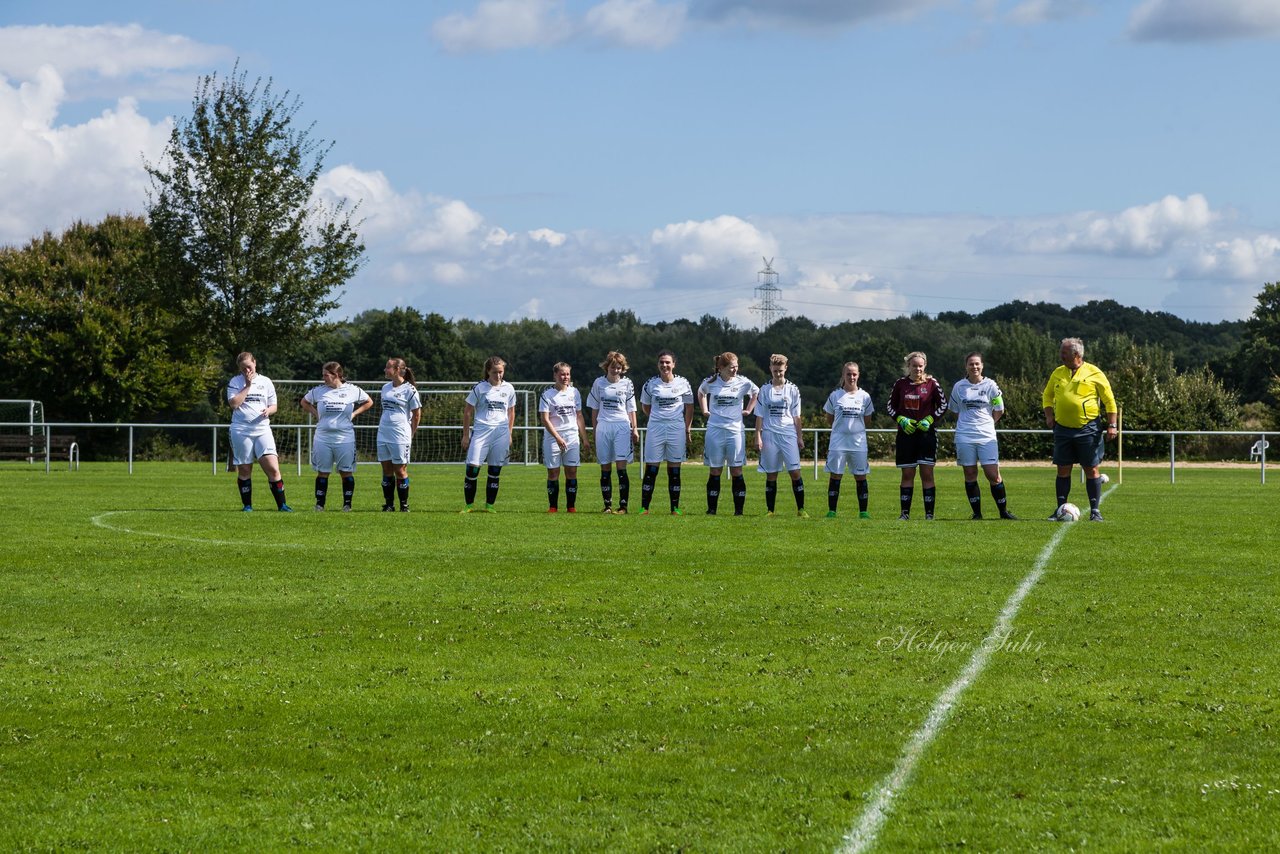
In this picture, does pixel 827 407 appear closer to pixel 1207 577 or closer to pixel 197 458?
pixel 1207 577

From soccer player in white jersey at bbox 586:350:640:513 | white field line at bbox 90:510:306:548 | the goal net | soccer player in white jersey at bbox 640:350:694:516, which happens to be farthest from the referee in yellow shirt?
the goal net

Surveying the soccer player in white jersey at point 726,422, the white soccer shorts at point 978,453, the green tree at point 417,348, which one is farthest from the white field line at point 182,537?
the green tree at point 417,348

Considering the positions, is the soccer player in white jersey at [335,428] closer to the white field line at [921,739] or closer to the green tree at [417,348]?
the white field line at [921,739]

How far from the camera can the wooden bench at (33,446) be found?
32438mm

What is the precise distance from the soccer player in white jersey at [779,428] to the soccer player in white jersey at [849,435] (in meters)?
0.38

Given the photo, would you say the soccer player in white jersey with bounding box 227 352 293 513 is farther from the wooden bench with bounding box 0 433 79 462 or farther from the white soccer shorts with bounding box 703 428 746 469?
the wooden bench with bounding box 0 433 79 462

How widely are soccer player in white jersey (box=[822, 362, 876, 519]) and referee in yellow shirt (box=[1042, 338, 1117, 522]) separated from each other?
2141mm

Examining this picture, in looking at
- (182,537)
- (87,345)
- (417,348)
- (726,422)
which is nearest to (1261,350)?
(417,348)

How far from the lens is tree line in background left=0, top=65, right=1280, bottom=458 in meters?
33.1

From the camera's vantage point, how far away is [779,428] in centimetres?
1653

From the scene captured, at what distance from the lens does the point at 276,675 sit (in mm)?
7125

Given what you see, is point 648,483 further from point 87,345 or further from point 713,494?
point 87,345

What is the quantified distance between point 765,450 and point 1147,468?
20.9 metres

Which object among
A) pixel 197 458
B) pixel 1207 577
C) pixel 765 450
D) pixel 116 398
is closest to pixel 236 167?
pixel 197 458
